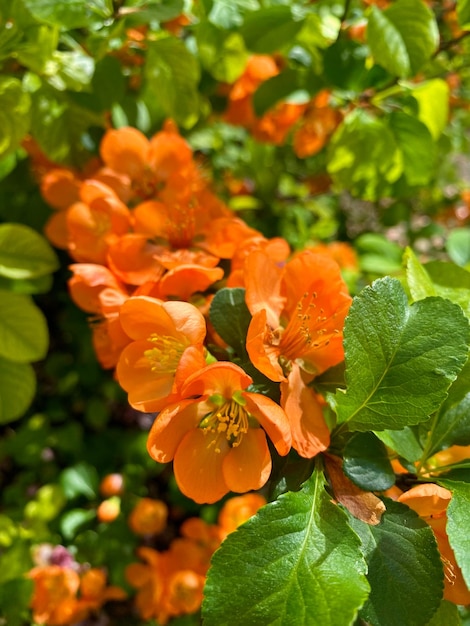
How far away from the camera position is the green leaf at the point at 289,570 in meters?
0.44

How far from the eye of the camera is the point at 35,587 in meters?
1.08

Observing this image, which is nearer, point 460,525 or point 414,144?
point 460,525

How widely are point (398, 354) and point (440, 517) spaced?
18 cm

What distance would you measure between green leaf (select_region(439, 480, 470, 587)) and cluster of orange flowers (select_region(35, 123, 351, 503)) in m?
0.13

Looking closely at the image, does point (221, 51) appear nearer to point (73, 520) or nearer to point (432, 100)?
point (432, 100)

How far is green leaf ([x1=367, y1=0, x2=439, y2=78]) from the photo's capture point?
777 mm

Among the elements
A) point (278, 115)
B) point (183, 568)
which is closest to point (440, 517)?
point (183, 568)

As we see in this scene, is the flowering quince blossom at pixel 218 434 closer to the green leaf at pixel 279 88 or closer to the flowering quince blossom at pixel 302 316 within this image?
the flowering quince blossom at pixel 302 316

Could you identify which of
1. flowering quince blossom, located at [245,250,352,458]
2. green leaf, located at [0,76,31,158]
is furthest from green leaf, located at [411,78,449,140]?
green leaf, located at [0,76,31,158]

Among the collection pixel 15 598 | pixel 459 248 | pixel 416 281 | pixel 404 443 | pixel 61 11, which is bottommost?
pixel 15 598

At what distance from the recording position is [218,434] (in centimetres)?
57

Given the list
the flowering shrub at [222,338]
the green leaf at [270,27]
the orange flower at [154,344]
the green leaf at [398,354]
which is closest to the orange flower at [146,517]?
the flowering shrub at [222,338]

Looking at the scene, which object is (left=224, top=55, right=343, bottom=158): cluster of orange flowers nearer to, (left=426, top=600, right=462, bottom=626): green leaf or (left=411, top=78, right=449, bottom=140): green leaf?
(left=411, top=78, right=449, bottom=140): green leaf

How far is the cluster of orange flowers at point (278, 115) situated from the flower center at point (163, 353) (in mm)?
654
